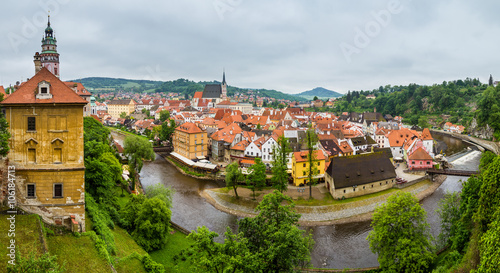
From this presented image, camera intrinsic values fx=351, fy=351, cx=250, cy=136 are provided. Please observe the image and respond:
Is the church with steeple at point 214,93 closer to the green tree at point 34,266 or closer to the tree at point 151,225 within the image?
the tree at point 151,225

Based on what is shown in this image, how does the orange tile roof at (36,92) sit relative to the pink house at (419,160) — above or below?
above

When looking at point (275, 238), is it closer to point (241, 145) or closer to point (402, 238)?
point (402, 238)

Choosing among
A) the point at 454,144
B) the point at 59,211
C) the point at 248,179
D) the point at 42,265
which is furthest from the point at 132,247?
the point at 454,144

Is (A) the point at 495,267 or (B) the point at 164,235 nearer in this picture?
(A) the point at 495,267

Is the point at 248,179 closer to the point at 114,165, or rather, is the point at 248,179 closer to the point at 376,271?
the point at 114,165

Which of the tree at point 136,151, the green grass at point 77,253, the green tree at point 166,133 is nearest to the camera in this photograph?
the green grass at point 77,253

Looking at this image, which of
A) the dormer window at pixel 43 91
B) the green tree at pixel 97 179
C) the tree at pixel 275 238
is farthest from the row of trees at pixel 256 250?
the green tree at pixel 97 179
